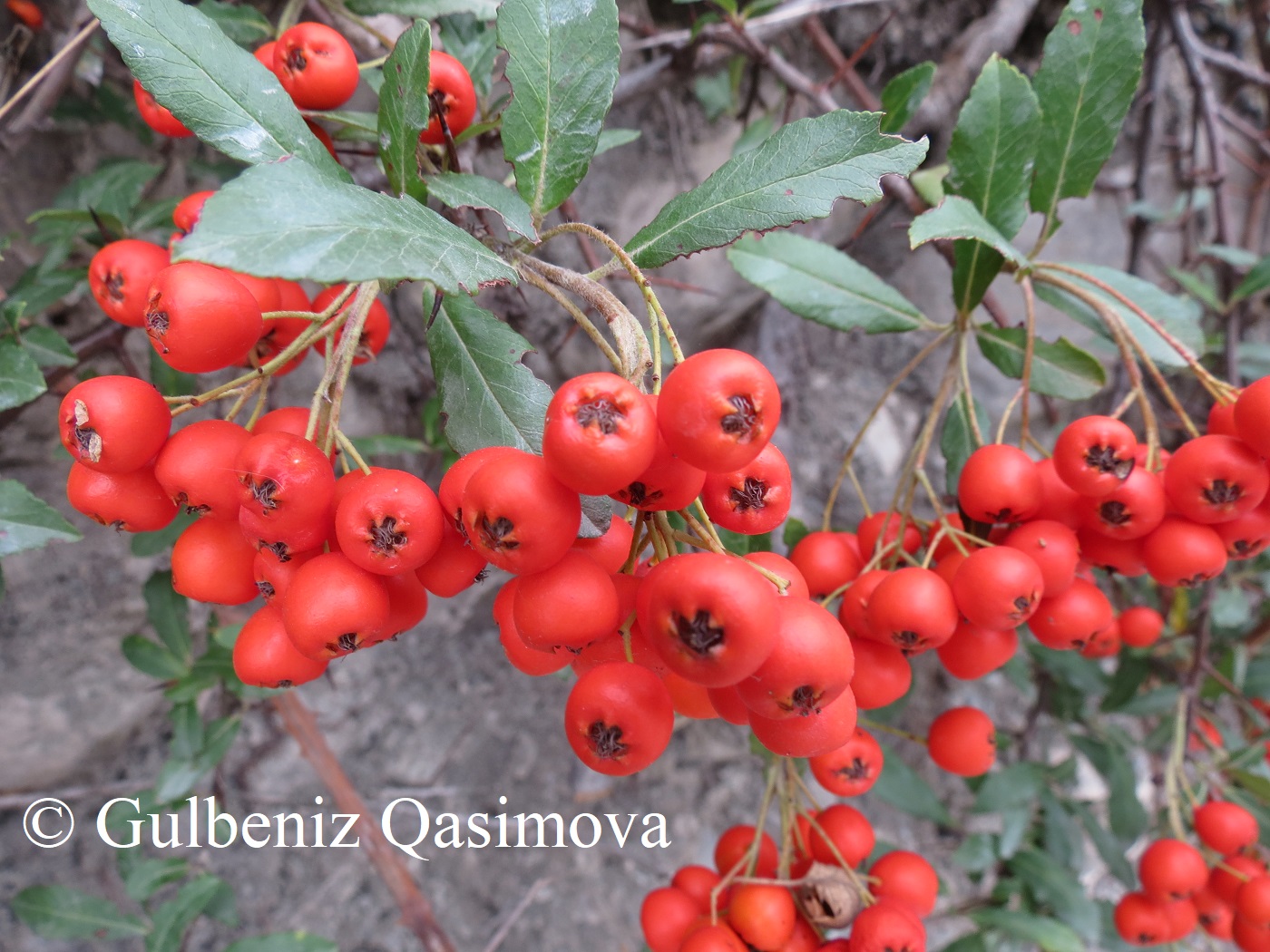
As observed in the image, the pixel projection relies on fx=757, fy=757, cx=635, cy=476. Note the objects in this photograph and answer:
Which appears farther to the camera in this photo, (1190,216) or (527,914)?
(1190,216)

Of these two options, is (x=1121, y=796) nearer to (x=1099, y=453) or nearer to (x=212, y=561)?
(x=1099, y=453)

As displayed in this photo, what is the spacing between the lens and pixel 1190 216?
2166 mm

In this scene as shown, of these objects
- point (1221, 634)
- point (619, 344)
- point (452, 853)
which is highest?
point (619, 344)

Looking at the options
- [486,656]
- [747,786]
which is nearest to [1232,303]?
[747,786]

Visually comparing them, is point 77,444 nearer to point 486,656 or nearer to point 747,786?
point 486,656

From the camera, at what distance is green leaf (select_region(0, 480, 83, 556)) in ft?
3.31

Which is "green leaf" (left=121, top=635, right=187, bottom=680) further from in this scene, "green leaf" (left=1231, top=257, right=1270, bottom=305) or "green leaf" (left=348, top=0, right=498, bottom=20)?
"green leaf" (left=1231, top=257, right=1270, bottom=305)

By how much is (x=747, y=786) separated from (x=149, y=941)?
146 cm

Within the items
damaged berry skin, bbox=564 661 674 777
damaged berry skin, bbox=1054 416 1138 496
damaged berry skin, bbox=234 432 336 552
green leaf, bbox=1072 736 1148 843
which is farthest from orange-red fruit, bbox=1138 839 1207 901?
damaged berry skin, bbox=234 432 336 552

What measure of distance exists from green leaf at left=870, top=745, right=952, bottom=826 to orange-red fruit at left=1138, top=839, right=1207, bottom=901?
405mm

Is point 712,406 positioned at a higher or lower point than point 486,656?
higher

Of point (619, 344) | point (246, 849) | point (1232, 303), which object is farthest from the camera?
point (246, 849)

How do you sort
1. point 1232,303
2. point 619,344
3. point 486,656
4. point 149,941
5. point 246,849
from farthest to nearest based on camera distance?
point 486,656, point 246,849, point 1232,303, point 149,941, point 619,344

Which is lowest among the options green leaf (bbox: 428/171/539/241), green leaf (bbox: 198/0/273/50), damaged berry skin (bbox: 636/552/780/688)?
damaged berry skin (bbox: 636/552/780/688)
